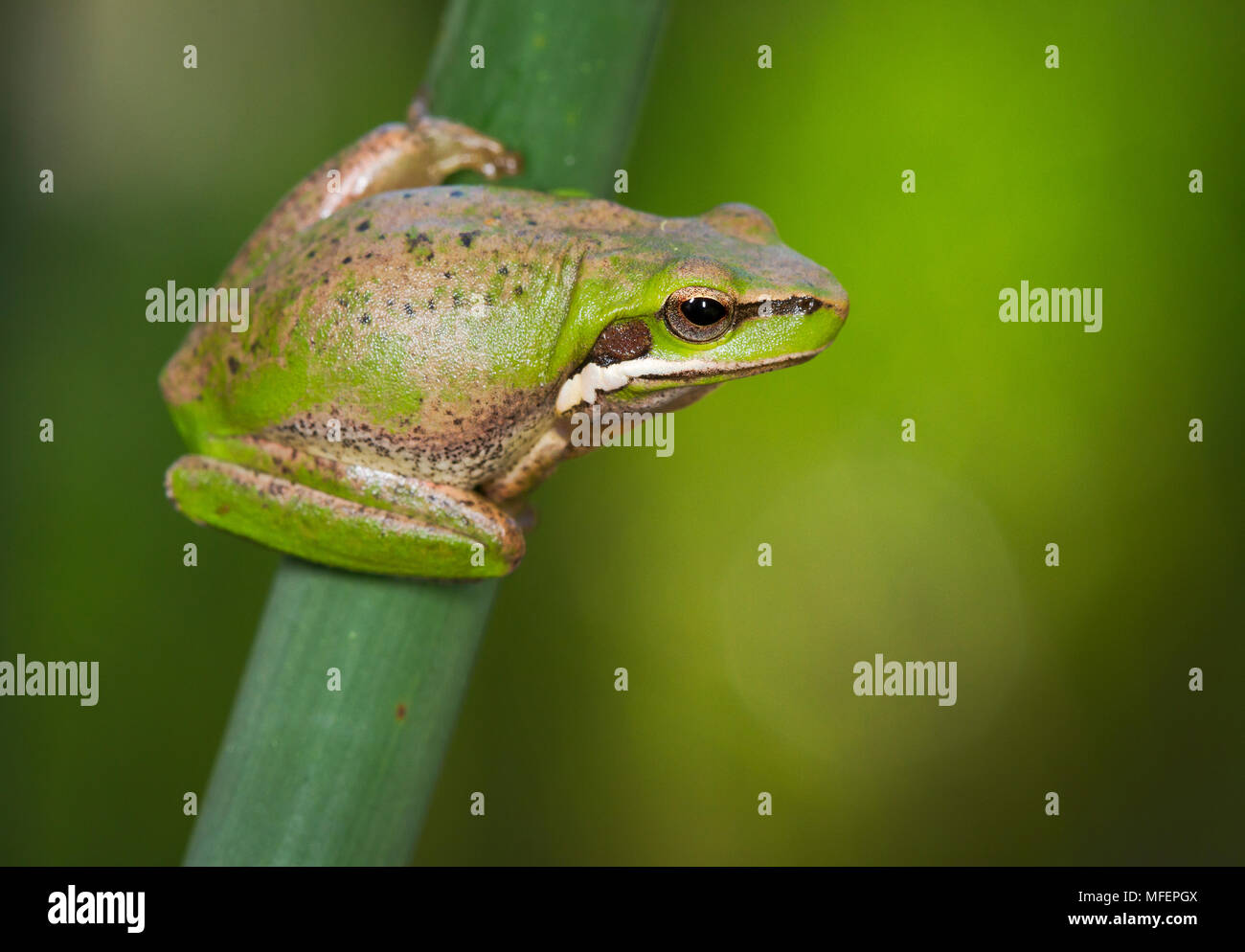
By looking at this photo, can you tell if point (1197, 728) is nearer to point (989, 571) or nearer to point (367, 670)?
point (989, 571)

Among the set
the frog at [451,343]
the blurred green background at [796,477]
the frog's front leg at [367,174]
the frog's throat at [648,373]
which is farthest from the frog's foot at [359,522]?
the blurred green background at [796,477]

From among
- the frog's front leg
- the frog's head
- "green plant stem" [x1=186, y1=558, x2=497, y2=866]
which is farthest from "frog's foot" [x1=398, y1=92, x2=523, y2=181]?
"green plant stem" [x1=186, y1=558, x2=497, y2=866]

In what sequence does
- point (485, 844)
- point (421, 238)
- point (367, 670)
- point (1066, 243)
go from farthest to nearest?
point (485, 844)
point (1066, 243)
point (421, 238)
point (367, 670)

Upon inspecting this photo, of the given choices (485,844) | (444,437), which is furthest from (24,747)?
(444,437)

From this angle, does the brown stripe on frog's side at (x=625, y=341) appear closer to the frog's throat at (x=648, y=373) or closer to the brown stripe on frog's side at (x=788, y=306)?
the frog's throat at (x=648, y=373)

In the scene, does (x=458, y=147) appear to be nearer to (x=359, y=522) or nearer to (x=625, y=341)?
(x=625, y=341)

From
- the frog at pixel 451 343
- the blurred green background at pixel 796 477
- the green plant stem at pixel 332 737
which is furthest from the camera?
the blurred green background at pixel 796 477
